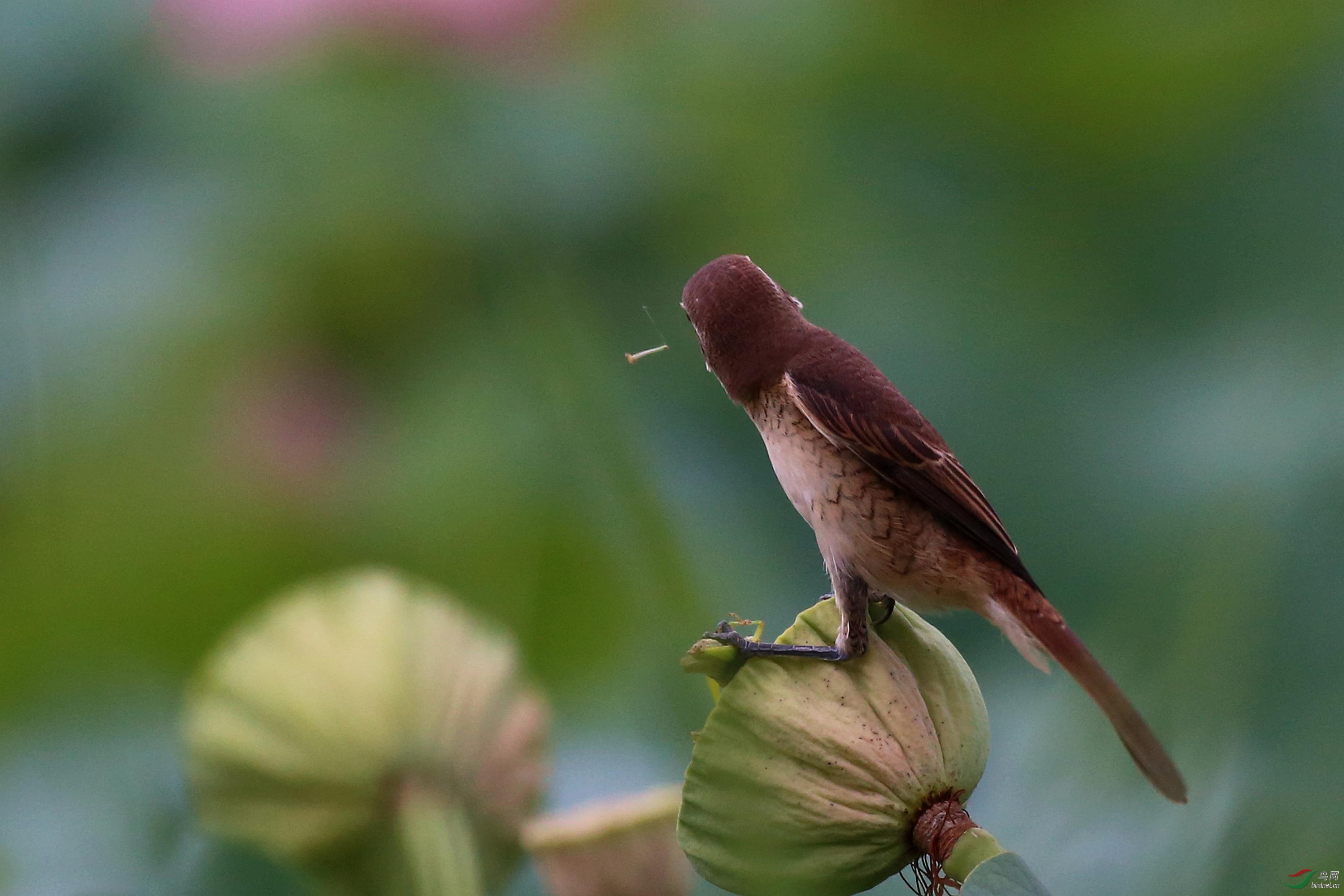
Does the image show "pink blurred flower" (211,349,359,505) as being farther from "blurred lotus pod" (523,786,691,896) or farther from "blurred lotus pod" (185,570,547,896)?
"blurred lotus pod" (523,786,691,896)

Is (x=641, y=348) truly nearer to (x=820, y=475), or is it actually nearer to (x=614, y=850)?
(x=820, y=475)

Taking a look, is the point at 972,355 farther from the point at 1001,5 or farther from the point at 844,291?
the point at 1001,5

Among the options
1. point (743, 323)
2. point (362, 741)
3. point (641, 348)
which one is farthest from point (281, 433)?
point (641, 348)

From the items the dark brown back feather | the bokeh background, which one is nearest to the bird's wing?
the dark brown back feather

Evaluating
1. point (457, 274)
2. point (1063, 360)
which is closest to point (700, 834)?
point (457, 274)

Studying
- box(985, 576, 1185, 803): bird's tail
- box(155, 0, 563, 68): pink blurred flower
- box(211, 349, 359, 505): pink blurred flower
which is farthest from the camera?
box(155, 0, 563, 68): pink blurred flower

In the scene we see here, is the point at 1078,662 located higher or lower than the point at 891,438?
lower

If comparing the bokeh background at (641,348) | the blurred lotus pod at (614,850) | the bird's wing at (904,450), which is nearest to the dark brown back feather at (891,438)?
the bird's wing at (904,450)
